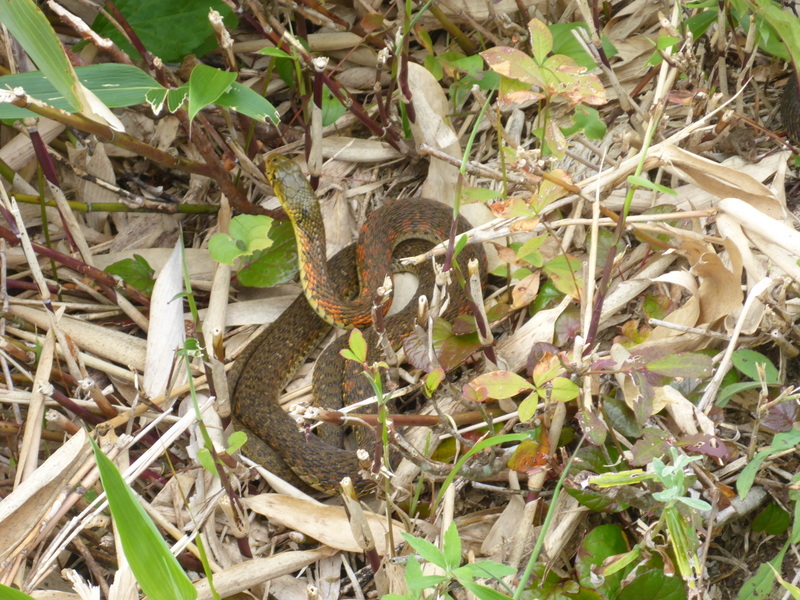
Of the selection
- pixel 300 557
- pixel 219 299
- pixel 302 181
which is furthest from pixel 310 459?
pixel 302 181

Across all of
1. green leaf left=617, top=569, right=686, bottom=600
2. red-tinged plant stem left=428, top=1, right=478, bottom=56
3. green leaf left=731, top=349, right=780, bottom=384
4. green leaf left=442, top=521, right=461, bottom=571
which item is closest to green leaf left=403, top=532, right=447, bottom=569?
green leaf left=442, top=521, right=461, bottom=571

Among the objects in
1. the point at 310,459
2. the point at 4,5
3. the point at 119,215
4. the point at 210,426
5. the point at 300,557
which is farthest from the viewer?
the point at 119,215

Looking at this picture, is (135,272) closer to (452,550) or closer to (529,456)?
(529,456)

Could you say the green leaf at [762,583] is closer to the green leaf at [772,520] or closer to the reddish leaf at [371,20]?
the green leaf at [772,520]

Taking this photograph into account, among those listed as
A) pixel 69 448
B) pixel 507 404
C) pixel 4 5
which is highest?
pixel 4 5

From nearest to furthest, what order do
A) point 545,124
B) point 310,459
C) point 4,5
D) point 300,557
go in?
point 4,5 → point 545,124 → point 300,557 → point 310,459

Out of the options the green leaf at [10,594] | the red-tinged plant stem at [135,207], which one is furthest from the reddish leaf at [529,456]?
the red-tinged plant stem at [135,207]

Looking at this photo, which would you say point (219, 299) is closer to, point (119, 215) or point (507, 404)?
point (119, 215)
